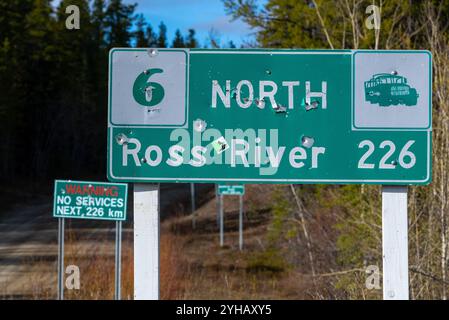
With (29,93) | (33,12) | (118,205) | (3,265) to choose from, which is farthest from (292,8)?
(29,93)

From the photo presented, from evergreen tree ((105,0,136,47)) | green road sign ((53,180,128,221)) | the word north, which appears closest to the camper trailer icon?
the word north

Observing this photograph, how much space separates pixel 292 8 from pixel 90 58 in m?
30.5

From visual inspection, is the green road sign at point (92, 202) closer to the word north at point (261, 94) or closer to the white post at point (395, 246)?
the word north at point (261, 94)

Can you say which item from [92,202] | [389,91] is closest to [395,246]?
[389,91]

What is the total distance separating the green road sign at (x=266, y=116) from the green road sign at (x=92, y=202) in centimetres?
629

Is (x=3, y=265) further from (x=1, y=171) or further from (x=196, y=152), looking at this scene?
(x=1, y=171)

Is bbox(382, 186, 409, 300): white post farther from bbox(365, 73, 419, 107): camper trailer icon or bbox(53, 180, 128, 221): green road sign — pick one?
bbox(53, 180, 128, 221): green road sign

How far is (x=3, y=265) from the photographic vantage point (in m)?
19.8

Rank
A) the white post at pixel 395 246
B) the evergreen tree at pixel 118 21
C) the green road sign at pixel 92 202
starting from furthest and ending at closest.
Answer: the evergreen tree at pixel 118 21, the green road sign at pixel 92 202, the white post at pixel 395 246

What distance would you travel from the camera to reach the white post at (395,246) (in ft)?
13.1

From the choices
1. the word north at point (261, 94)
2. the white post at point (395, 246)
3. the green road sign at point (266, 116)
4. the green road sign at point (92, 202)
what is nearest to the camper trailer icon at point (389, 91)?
the green road sign at point (266, 116)

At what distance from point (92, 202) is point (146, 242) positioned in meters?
6.44

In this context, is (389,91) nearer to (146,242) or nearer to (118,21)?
(146,242)
